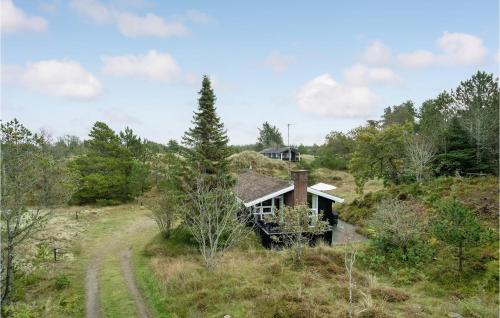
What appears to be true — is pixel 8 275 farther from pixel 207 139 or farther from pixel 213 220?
pixel 207 139

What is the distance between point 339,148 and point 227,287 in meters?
65.1

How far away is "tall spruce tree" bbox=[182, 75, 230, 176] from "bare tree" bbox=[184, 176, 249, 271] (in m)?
1.38

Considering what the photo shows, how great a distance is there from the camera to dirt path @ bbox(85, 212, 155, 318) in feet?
51.0

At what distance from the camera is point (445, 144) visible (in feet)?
122

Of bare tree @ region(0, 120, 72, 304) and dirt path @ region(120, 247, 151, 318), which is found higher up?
bare tree @ region(0, 120, 72, 304)

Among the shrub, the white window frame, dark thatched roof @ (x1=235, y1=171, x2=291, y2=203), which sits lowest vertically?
the shrub

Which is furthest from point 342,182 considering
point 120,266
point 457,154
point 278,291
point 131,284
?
point 131,284

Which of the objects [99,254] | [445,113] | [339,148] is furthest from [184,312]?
[339,148]

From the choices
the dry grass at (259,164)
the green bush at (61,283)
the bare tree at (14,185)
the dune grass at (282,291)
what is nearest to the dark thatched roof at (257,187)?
the dune grass at (282,291)

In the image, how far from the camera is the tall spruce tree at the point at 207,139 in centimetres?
2662

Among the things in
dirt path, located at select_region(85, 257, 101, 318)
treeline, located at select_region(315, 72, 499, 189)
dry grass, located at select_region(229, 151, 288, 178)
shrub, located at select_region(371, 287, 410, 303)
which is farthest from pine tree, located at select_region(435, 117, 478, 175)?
dirt path, located at select_region(85, 257, 101, 318)

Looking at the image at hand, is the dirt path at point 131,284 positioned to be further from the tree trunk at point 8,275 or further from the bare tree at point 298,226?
the bare tree at point 298,226

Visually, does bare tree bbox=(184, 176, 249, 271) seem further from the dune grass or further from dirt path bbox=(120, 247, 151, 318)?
dirt path bbox=(120, 247, 151, 318)

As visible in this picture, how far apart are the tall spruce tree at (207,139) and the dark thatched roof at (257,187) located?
3109 mm
